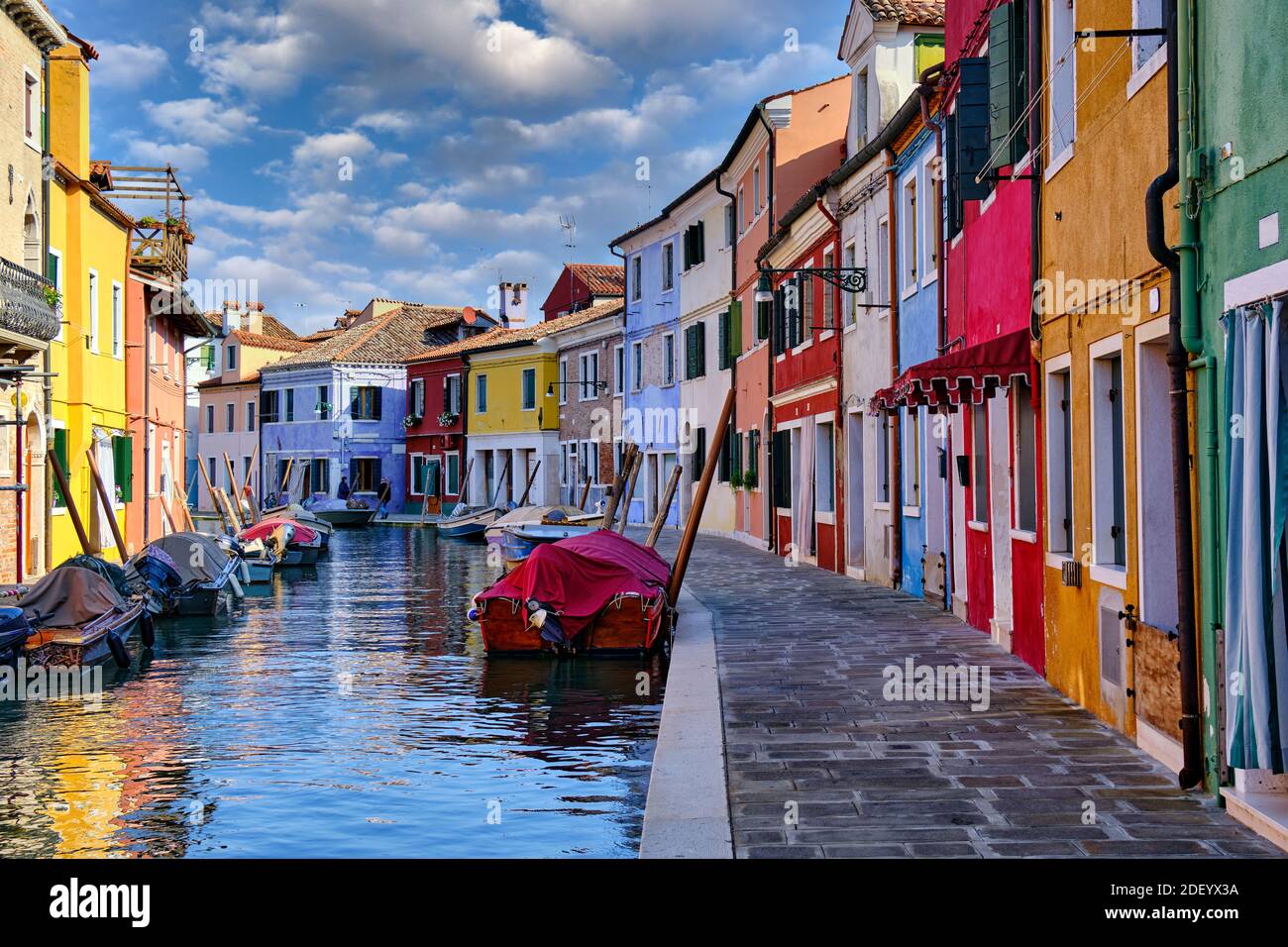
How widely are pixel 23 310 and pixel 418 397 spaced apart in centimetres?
3884

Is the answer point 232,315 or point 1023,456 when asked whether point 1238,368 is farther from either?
point 232,315

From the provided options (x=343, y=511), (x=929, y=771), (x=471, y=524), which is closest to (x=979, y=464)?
(x=929, y=771)

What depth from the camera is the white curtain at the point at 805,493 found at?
23953 millimetres

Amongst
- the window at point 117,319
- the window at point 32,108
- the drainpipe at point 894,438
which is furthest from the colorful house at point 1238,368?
the window at point 117,319

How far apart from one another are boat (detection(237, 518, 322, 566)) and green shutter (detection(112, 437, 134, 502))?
2.63 m

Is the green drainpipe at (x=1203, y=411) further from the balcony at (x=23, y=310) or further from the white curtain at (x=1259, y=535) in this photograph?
the balcony at (x=23, y=310)

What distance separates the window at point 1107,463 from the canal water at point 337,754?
11.2 feet

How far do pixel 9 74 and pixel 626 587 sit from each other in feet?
46.1

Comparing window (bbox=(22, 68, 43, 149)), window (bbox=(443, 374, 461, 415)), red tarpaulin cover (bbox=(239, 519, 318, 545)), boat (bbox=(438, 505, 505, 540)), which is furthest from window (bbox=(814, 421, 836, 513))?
window (bbox=(443, 374, 461, 415))

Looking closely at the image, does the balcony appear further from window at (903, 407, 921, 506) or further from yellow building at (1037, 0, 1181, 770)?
yellow building at (1037, 0, 1181, 770)

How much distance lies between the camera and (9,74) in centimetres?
2122
